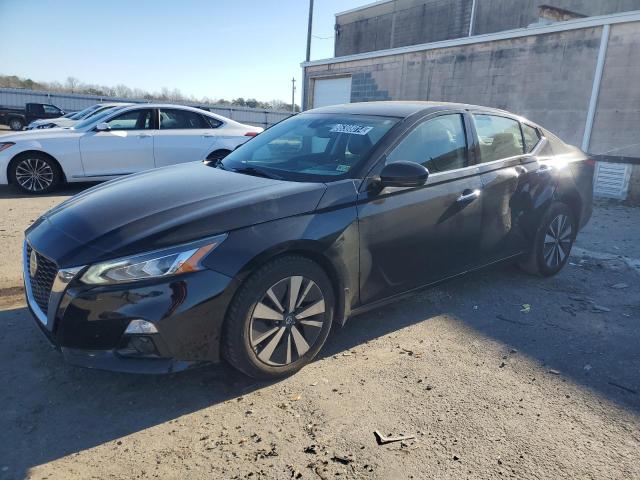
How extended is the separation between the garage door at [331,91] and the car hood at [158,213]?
16.0m

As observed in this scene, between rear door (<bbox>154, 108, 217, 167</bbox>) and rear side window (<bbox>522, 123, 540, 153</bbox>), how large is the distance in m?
5.74

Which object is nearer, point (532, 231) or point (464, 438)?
point (464, 438)

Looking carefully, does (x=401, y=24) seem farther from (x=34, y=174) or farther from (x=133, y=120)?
(x=34, y=174)

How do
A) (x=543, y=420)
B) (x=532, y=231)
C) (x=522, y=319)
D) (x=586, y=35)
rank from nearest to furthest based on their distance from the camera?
1. (x=543, y=420)
2. (x=522, y=319)
3. (x=532, y=231)
4. (x=586, y=35)

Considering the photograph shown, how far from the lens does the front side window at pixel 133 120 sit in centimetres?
832

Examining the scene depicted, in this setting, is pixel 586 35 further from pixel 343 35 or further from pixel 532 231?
pixel 343 35

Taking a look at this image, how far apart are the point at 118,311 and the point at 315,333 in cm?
116

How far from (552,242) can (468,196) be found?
1.60 metres

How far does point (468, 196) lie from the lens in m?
3.69

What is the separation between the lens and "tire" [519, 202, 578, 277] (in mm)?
4570

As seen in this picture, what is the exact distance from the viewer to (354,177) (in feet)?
10.2

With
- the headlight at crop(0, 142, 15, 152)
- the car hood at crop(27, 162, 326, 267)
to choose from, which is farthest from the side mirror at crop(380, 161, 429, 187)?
the headlight at crop(0, 142, 15, 152)

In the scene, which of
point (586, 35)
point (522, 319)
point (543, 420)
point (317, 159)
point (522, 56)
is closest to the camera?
point (543, 420)

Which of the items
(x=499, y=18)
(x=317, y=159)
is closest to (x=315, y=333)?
(x=317, y=159)
